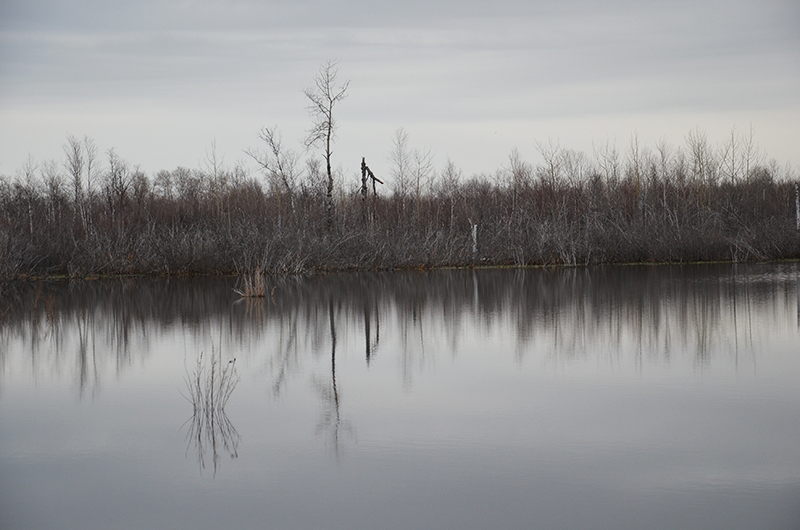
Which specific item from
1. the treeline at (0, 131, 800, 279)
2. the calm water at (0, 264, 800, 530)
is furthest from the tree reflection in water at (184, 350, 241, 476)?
the treeline at (0, 131, 800, 279)

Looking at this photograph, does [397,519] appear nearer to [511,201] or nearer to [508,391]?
[508,391]

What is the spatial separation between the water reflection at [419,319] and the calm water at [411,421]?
93 millimetres

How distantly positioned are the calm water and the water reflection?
0.31 ft

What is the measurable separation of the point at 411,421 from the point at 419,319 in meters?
7.83

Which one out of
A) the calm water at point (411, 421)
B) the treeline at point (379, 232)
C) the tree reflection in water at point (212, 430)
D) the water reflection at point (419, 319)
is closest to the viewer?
the calm water at point (411, 421)

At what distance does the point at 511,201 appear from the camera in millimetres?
43188

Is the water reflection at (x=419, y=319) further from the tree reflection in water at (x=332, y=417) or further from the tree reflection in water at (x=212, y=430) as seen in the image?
the tree reflection in water at (x=212, y=430)

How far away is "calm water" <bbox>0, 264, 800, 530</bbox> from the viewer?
5223mm

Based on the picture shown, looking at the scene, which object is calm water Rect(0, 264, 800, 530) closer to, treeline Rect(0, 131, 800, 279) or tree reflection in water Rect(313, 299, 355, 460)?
tree reflection in water Rect(313, 299, 355, 460)

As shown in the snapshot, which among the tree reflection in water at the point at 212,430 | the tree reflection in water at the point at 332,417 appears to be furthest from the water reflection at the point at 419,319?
the tree reflection in water at the point at 212,430

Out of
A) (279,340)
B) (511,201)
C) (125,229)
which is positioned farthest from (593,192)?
(279,340)

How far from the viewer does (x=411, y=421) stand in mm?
7316

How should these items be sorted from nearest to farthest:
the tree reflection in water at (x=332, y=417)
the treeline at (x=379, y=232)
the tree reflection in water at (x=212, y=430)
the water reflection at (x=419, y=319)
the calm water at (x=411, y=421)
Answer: the calm water at (x=411, y=421) < the tree reflection in water at (x=212, y=430) < the tree reflection in water at (x=332, y=417) < the water reflection at (x=419, y=319) < the treeline at (x=379, y=232)

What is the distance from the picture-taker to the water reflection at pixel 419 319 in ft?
36.0
